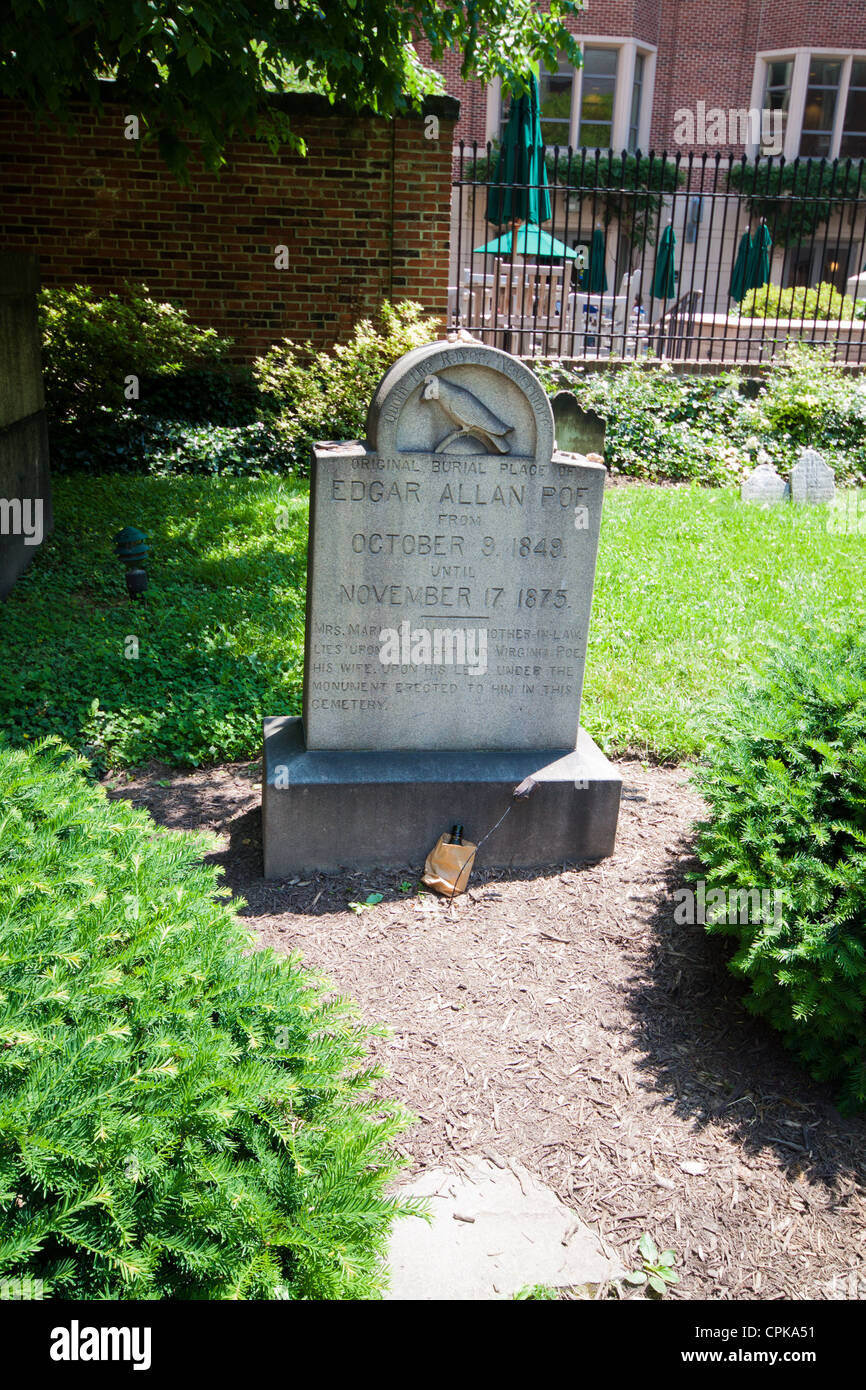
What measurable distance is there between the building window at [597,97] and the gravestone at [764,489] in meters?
18.2

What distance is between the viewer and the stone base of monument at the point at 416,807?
4.41 meters

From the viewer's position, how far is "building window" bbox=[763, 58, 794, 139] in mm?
25500

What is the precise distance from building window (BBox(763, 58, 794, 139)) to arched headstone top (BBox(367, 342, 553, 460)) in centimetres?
2650

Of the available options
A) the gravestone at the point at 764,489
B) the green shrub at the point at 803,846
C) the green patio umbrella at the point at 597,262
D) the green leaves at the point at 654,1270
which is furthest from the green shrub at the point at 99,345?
the green leaves at the point at 654,1270

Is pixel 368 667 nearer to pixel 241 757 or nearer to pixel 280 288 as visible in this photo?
pixel 241 757

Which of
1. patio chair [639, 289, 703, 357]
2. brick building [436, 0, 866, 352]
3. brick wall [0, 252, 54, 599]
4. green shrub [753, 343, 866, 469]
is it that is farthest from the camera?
brick building [436, 0, 866, 352]

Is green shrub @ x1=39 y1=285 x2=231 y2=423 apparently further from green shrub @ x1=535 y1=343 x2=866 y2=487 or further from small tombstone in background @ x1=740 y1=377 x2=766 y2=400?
small tombstone in background @ x1=740 y1=377 x2=766 y2=400

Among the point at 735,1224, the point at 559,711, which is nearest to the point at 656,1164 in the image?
the point at 735,1224

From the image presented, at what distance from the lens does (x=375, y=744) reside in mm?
4656

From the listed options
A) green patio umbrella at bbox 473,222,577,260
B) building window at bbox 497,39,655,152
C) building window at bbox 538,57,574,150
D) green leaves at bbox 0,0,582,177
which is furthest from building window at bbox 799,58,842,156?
green leaves at bbox 0,0,582,177

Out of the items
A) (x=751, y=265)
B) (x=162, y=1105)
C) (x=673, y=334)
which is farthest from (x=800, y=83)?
(x=162, y=1105)

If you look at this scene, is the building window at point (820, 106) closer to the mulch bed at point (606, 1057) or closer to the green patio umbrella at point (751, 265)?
the green patio umbrella at point (751, 265)

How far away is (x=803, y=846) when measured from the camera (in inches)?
138

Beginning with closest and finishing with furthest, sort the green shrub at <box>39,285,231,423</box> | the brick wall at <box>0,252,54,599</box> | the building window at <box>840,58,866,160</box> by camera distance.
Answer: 1. the brick wall at <box>0,252,54,599</box>
2. the green shrub at <box>39,285,231,423</box>
3. the building window at <box>840,58,866,160</box>
